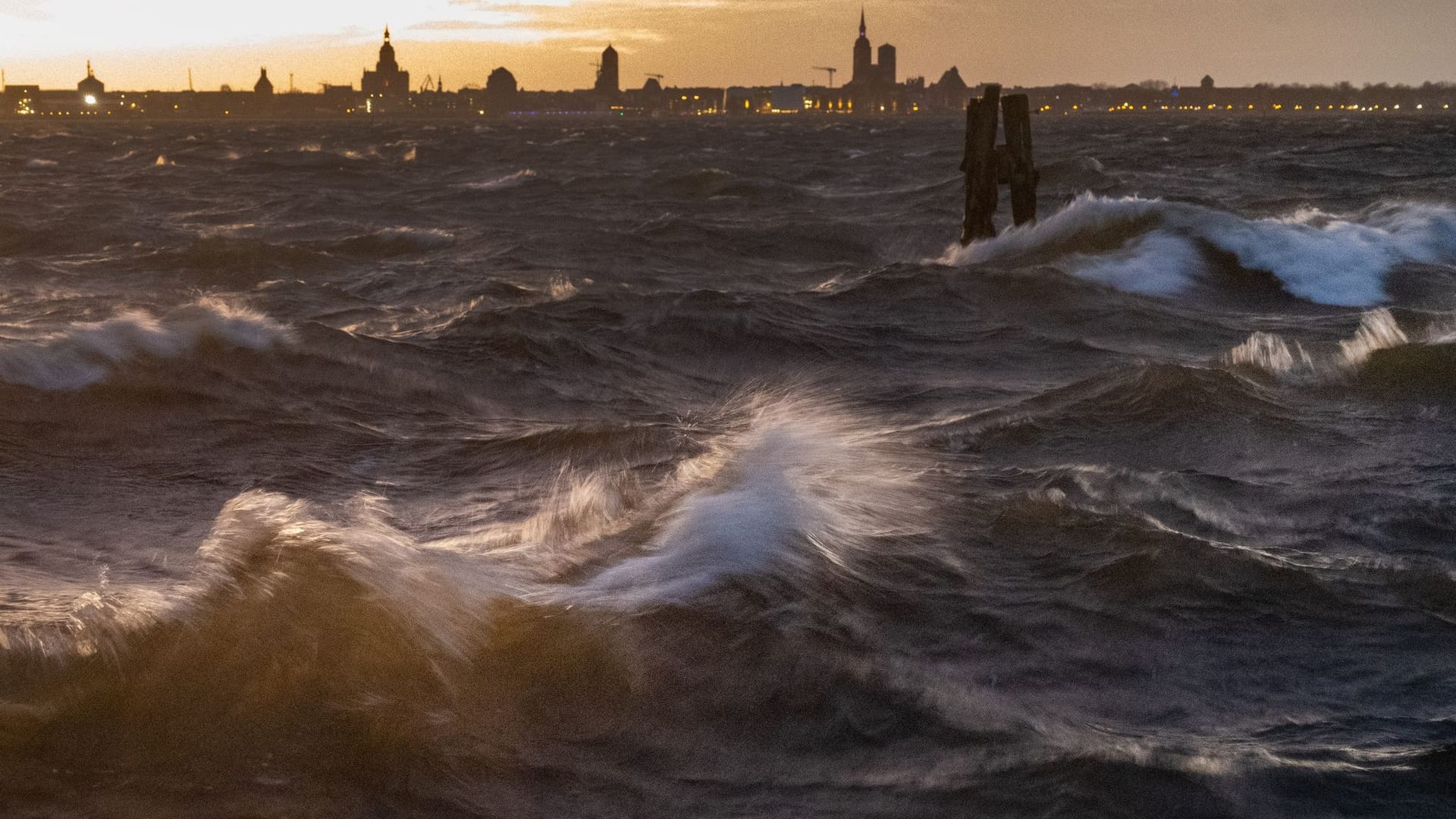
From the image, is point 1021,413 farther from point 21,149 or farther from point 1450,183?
point 21,149

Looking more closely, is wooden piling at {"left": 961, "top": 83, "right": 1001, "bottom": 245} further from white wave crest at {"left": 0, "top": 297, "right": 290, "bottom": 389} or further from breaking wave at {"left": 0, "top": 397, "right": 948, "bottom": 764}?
breaking wave at {"left": 0, "top": 397, "right": 948, "bottom": 764}

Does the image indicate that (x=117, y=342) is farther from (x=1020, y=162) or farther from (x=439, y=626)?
(x=1020, y=162)

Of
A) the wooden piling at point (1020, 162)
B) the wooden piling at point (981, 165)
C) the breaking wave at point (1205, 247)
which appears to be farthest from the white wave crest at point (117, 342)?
the wooden piling at point (1020, 162)

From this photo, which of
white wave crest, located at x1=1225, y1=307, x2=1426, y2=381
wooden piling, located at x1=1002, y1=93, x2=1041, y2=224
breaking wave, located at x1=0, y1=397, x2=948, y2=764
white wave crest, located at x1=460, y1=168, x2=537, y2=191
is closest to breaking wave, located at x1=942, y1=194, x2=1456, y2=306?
wooden piling, located at x1=1002, y1=93, x2=1041, y2=224

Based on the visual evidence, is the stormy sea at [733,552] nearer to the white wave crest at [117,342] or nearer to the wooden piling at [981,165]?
the white wave crest at [117,342]

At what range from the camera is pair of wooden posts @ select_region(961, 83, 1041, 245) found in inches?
651

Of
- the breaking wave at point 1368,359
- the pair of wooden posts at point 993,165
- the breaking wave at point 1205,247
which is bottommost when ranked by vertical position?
the breaking wave at point 1368,359

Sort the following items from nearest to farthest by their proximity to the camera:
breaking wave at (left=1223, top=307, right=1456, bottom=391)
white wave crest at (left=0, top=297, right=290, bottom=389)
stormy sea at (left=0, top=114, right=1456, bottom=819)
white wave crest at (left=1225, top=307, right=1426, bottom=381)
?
stormy sea at (left=0, top=114, right=1456, bottom=819)
breaking wave at (left=1223, top=307, right=1456, bottom=391)
white wave crest at (left=1225, top=307, right=1426, bottom=381)
white wave crest at (left=0, top=297, right=290, bottom=389)

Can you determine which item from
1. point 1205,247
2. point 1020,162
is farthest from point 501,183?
point 1205,247

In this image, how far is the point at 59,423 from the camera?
24.9 feet

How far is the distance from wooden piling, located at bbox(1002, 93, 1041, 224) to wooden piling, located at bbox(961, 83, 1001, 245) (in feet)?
0.65

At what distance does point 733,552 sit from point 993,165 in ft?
41.6

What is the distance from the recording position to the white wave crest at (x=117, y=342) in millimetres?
8609

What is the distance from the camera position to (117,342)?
927 centimetres
